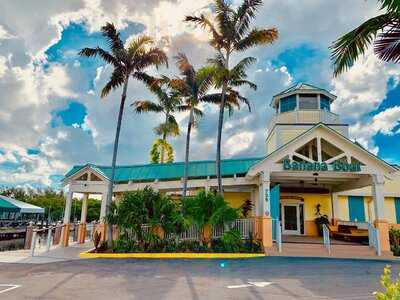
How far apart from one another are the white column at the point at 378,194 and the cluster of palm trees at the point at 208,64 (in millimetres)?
7375

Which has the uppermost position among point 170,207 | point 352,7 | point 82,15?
point 82,15

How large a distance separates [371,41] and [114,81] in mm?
11900

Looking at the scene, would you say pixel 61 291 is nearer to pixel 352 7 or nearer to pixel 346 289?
pixel 346 289

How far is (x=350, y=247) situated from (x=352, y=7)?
35.6ft

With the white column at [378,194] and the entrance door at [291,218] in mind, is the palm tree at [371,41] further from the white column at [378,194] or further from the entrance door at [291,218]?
the entrance door at [291,218]

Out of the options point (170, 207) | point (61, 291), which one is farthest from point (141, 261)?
point (61, 291)

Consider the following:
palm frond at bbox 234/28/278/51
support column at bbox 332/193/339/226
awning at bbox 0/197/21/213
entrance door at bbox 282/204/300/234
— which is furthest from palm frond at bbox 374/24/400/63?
awning at bbox 0/197/21/213

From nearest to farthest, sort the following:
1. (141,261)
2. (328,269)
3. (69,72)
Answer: (328,269) < (141,261) < (69,72)

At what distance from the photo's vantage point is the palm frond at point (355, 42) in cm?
596

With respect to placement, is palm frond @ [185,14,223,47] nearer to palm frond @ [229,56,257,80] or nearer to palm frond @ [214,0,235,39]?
palm frond @ [214,0,235,39]

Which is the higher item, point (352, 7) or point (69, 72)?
point (69, 72)

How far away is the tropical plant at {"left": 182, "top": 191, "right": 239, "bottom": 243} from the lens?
43.2 ft

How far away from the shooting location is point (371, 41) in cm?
622

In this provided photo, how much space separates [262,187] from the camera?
14328 millimetres
